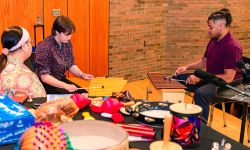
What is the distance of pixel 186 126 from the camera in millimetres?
1687

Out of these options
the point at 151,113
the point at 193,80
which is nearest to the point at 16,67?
the point at 151,113

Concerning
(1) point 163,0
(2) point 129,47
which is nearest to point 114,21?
(2) point 129,47

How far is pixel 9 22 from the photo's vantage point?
520 centimetres

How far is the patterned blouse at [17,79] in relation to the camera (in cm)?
264

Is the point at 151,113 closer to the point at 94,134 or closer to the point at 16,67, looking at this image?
the point at 94,134

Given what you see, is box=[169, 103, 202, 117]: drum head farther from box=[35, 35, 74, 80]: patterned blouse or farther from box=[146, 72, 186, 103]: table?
box=[35, 35, 74, 80]: patterned blouse

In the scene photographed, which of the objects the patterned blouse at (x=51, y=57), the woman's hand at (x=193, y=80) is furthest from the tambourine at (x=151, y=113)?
the woman's hand at (x=193, y=80)

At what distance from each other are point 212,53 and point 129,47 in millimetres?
2324

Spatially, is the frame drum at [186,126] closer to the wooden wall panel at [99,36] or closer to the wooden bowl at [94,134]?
the wooden bowl at [94,134]

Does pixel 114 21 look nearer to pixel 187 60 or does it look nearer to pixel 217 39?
pixel 187 60

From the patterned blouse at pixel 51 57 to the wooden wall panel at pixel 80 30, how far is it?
74.5 inches

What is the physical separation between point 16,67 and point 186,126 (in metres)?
1.54

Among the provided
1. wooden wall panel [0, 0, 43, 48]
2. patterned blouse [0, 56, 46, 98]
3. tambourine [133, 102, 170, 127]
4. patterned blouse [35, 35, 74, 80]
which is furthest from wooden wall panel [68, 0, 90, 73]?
tambourine [133, 102, 170, 127]

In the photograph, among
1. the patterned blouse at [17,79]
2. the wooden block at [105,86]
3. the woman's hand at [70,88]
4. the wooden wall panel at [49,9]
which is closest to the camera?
the patterned blouse at [17,79]
